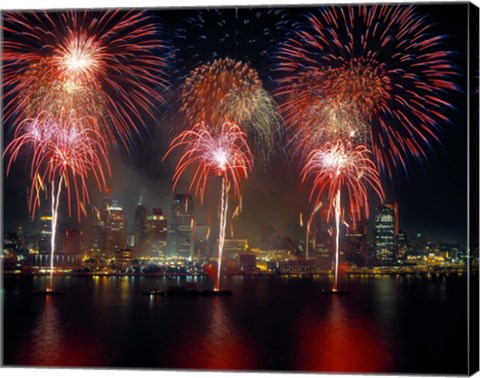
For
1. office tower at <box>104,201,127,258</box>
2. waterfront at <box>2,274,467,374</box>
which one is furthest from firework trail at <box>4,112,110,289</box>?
waterfront at <box>2,274,467,374</box>

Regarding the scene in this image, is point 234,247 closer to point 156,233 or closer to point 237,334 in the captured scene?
point 156,233

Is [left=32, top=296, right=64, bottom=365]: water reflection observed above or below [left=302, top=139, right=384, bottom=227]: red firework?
below

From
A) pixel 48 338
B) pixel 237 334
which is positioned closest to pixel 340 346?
pixel 237 334

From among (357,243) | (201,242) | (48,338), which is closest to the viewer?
(48,338)

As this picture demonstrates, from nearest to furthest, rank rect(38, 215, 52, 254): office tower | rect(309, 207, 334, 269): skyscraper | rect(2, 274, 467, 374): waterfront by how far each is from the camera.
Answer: rect(2, 274, 467, 374): waterfront → rect(38, 215, 52, 254): office tower → rect(309, 207, 334, 269): skyscraper

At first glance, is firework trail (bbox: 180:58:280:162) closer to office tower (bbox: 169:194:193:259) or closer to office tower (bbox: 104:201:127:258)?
office tower (bbox: 169:194:193:259)

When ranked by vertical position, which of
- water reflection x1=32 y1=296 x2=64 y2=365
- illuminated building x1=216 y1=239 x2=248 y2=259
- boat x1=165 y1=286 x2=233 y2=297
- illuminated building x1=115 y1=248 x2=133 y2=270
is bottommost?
water reflection x1=32 y1=296 x2=64 y2=365
